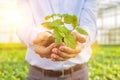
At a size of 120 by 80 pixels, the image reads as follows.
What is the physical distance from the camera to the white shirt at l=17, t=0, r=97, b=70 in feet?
7.55

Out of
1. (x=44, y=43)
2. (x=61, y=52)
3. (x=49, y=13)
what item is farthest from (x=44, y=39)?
(x=49, y=13)

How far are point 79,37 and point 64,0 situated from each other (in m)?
0.44

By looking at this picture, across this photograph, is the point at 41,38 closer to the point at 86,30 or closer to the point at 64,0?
the point at 86,30

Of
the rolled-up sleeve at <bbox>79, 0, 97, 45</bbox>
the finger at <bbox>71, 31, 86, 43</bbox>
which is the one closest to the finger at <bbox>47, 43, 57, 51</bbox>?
the finger at <bbox>71, 31, 86, 43</bbox>

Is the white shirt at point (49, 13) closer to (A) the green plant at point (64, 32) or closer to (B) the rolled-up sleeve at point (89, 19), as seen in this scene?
(B) the rolled-up sleeve at point (89, 19)

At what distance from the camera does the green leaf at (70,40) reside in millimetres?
1990

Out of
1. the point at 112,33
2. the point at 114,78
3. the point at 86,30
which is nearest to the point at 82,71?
the point at 86,30

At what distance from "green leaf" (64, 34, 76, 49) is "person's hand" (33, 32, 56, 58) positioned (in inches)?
3.2

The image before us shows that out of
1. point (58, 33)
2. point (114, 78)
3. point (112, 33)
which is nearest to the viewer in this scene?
point (58, 33)

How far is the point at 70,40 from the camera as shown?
2000 millimetres

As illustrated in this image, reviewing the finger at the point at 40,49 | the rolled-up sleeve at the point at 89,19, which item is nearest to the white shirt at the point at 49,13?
the rolled-up sleeve at the point at 89,19

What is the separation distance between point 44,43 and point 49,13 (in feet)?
1.22

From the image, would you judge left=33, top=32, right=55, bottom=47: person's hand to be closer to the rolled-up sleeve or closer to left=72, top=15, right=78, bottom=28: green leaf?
left=72, top=15, right=78, bottom=28: green leaf

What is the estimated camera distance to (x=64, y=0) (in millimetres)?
2475
